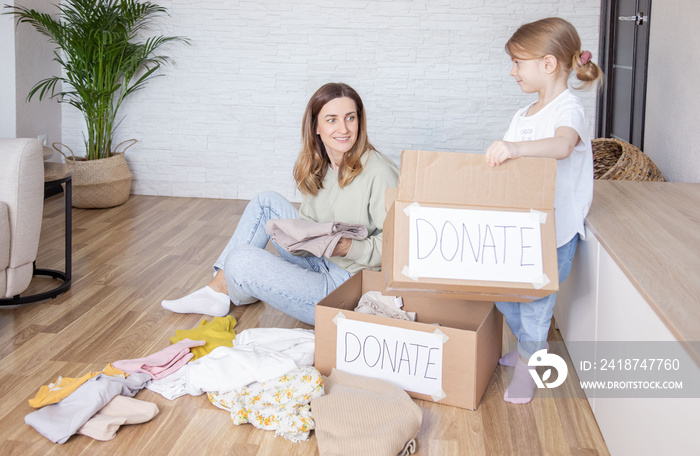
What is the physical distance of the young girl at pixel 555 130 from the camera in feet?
5.78

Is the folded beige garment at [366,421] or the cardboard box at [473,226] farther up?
the cardboard box at [473,226]

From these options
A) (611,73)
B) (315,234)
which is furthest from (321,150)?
(611,73)

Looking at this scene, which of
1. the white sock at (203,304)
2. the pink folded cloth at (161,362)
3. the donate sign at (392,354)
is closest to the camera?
the donate sign at (392,354)

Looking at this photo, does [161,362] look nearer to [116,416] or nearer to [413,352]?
[116,416]

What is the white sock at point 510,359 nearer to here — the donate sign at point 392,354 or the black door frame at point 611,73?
the donate sign at point 392,354

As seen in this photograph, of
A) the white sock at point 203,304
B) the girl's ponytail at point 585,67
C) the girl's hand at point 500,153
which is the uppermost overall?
the girl's ponytail at point 585,67

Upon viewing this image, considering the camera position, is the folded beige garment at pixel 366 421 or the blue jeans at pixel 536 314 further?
the blue jeans at pixel 536 314

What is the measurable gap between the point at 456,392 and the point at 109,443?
2.73ft

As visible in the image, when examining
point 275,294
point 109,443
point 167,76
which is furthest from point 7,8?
point 109,443

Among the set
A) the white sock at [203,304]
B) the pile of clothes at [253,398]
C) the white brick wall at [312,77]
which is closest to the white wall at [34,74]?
the white brick wall at [312,77]

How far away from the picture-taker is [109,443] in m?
1.61

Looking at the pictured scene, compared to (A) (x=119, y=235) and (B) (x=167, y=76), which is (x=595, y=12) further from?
(A) (x=119, y=235)

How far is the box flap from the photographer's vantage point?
156 centimetres

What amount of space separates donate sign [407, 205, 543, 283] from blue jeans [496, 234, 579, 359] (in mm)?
271
